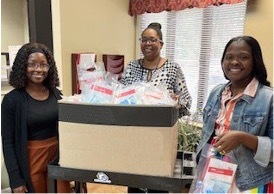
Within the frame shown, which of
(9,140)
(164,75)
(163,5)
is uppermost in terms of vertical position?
(163,5)

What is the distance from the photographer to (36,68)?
1.35m

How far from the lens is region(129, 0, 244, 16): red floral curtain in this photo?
249 cm

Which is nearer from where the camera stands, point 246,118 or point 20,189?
point 246,118

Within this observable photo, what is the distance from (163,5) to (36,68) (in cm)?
186

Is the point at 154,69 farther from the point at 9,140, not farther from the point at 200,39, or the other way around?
the point at 200,39

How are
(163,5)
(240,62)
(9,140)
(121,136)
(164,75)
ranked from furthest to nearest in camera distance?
(163,5) → (164,75) → (9,140) → (240,62) → (121,136)

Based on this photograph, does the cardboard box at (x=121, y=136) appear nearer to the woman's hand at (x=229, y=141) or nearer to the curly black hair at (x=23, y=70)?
the woman's hand at (x=229, y=141)

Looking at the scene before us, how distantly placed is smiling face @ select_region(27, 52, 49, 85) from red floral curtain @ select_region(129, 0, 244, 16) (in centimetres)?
172

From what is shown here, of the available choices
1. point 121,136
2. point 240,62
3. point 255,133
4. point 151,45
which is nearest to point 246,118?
point 255,133

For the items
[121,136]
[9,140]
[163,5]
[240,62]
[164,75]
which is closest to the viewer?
[121,136]

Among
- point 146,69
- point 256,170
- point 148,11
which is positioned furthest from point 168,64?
point 148,11

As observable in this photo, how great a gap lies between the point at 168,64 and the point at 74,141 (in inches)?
39.7

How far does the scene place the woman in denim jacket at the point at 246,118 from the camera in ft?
2.69

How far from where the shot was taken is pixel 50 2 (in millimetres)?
2389
